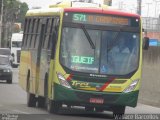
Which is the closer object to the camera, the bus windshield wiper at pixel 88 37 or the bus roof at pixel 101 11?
the bus windshield wiper at pixel 88 37

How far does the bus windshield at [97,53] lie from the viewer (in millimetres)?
19344

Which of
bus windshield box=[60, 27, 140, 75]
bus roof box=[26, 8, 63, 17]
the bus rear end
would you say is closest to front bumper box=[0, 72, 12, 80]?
bus roof box=[26, 8, 63, 17]

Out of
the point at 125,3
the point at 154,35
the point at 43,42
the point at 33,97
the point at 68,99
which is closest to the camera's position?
the point at 68,99

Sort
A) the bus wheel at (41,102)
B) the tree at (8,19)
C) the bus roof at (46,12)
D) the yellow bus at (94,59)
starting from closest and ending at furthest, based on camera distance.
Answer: the yellow bus at (94,59) → the bus roof at (46,12) → the bus wheel at (41,102) → the tree at (8,19)

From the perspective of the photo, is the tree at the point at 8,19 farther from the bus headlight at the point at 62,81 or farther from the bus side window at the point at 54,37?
the bus headlight at the point at 62,81

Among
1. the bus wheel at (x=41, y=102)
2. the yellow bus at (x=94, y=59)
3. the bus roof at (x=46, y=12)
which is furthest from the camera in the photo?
the bus wheel at (x=41, y=102)

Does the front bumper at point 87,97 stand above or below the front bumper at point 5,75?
above

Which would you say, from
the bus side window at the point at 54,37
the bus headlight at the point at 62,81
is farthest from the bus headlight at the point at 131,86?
the bus side window at the point at 54,37

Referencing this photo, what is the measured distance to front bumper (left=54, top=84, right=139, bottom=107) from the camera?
752 inches

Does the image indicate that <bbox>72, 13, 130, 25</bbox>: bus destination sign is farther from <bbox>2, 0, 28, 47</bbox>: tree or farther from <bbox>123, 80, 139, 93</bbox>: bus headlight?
<bbox>2, 0, 28, 47</bbox>: tree

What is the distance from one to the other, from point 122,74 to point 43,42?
3.10 metres

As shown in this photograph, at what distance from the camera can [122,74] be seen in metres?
19.5

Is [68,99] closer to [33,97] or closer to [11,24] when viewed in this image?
[33,97]

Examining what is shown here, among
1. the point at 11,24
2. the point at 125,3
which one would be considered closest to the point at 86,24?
the point at 125,3
